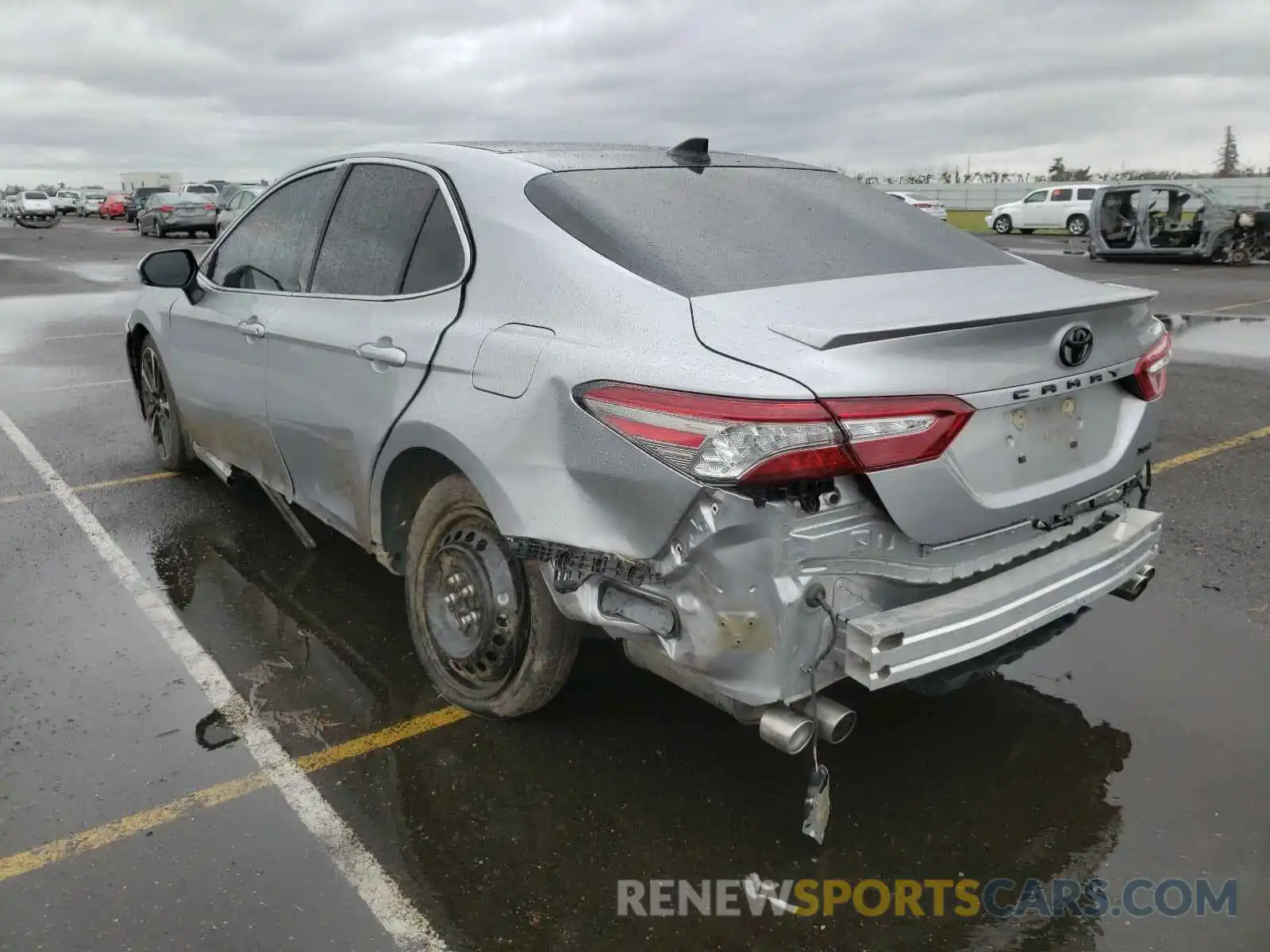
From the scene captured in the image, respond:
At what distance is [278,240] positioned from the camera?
14.7 ft

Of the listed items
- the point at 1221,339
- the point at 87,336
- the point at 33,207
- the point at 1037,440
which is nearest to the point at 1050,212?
the point at 1221,339

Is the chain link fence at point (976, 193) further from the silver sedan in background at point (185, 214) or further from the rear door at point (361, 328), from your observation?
the rear door at point (361, 328)

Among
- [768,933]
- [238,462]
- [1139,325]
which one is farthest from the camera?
[238,462]

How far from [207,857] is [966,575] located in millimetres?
2142

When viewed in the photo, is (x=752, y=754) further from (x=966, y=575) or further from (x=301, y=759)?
(x=301, y=759)

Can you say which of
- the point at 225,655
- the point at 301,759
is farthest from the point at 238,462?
the point at 301,759

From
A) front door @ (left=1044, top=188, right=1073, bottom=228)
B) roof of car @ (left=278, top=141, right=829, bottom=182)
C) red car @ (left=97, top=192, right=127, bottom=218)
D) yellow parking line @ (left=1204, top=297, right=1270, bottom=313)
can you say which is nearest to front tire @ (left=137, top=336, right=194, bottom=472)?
roof of car @ (left=278, top=141, right=829, bottom=182)

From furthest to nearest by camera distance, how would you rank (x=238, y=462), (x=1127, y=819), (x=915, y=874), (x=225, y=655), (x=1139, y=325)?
(x=238, y=462) → (x=225, y=655) → (x=1139, y=325) → (x=1127, y=819) → (x=915, y=874)

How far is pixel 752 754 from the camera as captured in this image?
323 cm

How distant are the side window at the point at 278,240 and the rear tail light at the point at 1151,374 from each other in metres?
3.03

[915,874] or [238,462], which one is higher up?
[238,462]

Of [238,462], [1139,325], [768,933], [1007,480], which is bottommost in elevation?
[768,933]

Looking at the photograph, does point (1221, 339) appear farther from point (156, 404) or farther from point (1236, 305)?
point (156, 404)

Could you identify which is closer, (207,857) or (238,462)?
(207,857)
